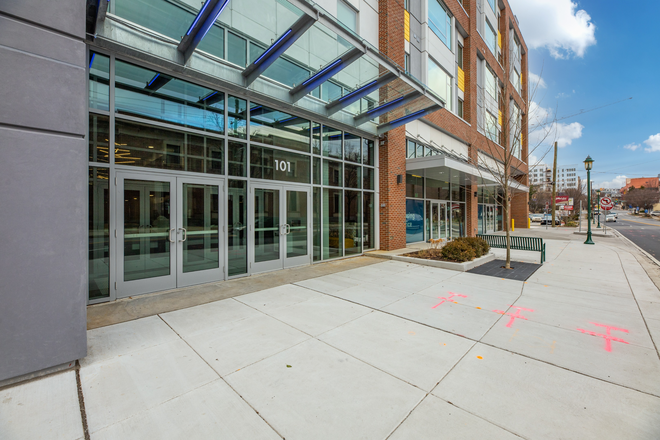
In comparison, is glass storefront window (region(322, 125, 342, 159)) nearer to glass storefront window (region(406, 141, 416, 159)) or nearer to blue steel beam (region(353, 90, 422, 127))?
blue steel beam (region(353, 90, 422, 127))

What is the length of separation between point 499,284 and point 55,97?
8510 millimetres

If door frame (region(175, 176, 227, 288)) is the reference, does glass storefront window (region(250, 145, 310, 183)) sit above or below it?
above

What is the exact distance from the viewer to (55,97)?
3164 mm

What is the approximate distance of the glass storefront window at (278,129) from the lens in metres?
7.80

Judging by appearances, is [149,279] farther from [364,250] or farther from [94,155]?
[364,250]

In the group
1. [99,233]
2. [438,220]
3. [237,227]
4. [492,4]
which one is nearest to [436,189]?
[438,220]

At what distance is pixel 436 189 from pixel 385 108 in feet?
25.8

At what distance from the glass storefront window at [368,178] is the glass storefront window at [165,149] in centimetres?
589

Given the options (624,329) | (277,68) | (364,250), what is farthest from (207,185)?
(624,329)

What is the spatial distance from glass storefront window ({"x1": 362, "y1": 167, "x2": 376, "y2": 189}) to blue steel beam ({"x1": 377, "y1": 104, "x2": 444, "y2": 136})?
149 cm

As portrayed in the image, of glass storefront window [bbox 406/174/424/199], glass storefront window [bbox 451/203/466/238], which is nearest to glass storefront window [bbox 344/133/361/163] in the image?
glass storefront window [bbox 406/174/424/199]

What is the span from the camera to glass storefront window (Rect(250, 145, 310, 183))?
7.76 meters

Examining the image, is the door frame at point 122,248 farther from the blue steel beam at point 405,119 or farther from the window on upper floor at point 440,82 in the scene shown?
the window on upper floor at point 440,82

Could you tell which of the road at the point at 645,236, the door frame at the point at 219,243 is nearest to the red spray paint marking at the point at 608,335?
the door frame at the point at 219,243
